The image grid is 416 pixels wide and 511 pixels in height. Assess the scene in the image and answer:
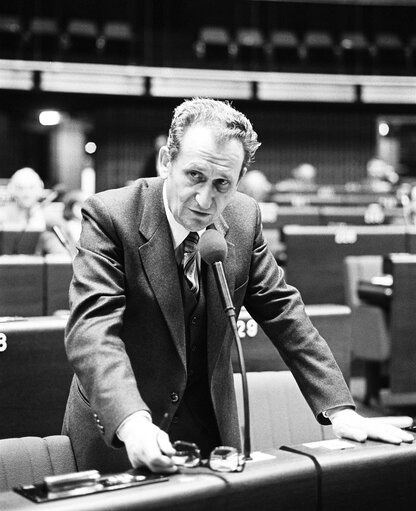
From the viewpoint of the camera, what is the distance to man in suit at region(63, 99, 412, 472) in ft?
4.48

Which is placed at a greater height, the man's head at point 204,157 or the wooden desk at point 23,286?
the man's head at point 204,157

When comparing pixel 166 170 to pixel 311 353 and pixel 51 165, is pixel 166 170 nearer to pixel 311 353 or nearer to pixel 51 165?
pixel 311 353

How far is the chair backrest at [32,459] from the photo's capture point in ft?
5.21

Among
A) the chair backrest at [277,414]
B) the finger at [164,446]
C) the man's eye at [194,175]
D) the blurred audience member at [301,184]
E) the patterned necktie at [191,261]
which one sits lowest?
the chair backrest at [277,414]

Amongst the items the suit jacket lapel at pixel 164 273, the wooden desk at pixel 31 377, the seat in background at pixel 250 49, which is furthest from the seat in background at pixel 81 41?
the suit jacket lapel at pixel 164 273

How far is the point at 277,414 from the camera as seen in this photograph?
2.24 m

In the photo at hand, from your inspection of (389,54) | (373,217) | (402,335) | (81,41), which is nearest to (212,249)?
(402,335)

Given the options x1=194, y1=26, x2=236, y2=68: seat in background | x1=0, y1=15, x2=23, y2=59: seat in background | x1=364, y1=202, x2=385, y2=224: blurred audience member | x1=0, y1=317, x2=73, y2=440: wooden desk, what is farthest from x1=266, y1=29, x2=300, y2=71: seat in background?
x1=0, y1=317, x2=73, y2=440: wooden desk

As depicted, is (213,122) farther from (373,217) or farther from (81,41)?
(81,41)

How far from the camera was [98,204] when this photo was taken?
1.52 metres

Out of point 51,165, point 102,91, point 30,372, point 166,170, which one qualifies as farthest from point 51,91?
point 166,170

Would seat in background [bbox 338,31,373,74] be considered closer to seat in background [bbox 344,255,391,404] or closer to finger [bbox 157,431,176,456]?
seat in background [bbox 344,255,391,404]

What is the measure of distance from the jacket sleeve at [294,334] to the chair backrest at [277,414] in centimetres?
53

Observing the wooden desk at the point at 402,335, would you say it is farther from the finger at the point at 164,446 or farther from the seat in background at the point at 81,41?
the seat in background at the point at 81,41
